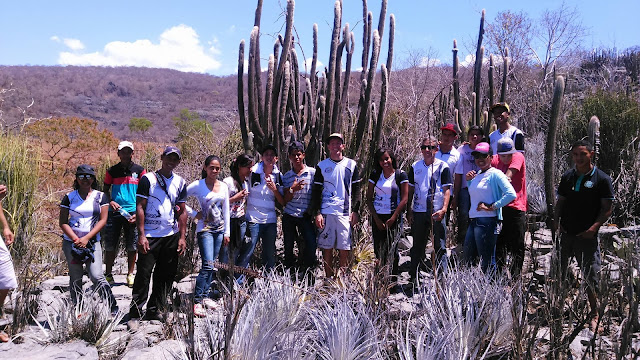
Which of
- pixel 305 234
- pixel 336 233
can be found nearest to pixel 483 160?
pixel 336 233

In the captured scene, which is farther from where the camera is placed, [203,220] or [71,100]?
[71,100]

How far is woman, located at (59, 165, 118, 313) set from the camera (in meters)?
4.78

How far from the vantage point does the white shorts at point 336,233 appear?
566 centimetres

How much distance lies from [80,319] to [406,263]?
4.05 meters

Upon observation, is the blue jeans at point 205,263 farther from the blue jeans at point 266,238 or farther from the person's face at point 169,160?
the person's face at point 169,160

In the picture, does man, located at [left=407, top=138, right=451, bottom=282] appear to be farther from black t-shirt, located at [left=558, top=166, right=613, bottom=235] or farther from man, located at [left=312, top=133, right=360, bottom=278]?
black t-shirt, located at [left=558, top=166, right=613, bottom=235]

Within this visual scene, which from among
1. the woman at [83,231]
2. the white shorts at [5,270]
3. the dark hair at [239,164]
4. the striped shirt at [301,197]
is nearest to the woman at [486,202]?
the striped shirt at [301,197]

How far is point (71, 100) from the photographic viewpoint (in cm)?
4119

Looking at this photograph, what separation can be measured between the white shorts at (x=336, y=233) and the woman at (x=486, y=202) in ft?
4.13

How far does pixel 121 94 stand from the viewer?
4753 cm

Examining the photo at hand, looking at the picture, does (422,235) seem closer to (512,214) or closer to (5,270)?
(512,214)

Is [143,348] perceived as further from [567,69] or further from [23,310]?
[567,69]

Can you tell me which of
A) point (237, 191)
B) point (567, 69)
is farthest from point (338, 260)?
point (567, 69)

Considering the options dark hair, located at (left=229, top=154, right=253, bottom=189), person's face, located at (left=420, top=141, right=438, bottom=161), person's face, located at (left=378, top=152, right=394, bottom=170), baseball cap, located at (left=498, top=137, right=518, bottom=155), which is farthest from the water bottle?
baseball cap, located at (left=498, top=137, right=518, bottom=155)
